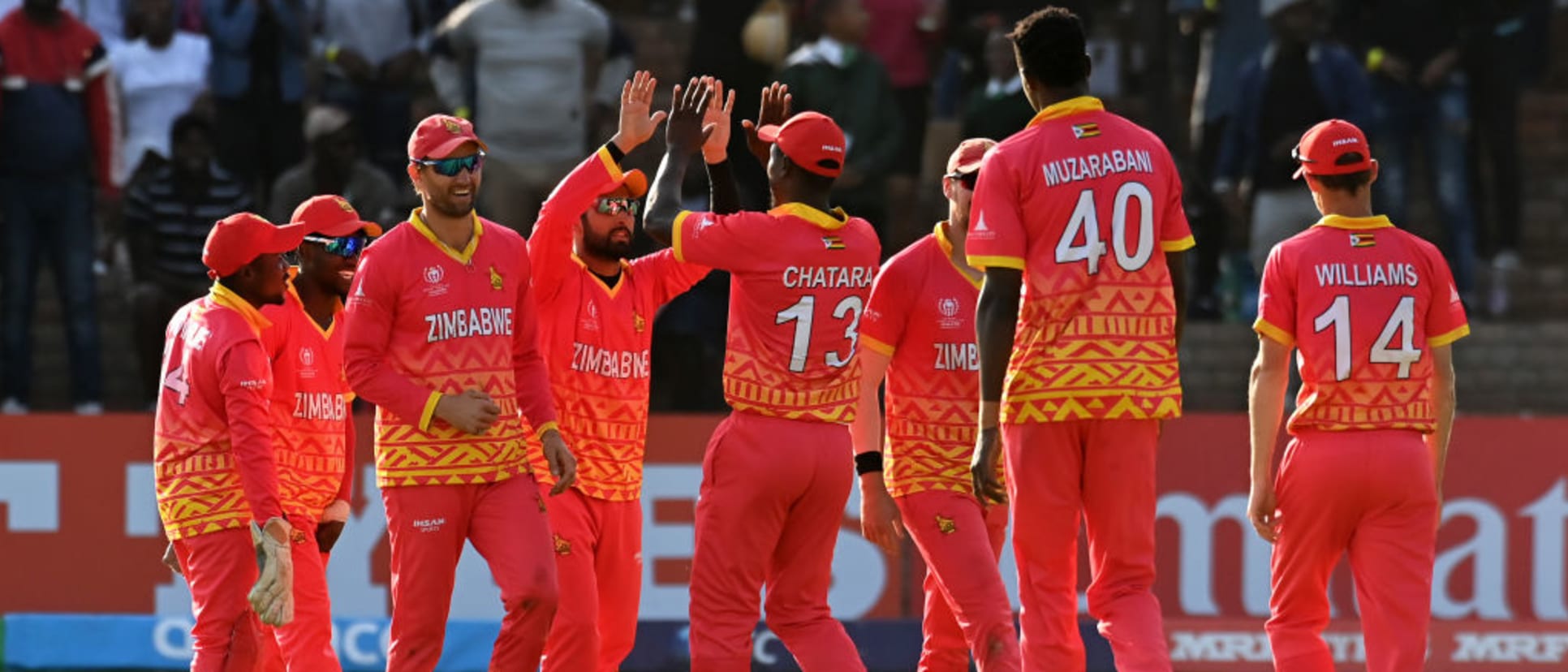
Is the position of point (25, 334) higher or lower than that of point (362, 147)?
lower

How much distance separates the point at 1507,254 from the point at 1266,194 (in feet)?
7.39

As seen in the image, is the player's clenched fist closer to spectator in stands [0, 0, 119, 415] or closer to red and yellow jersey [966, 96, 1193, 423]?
red and yellow jersey [966, 96, 1193, 423]

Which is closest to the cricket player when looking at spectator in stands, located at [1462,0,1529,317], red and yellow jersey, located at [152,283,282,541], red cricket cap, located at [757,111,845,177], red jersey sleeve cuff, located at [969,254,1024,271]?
red jersey sleeve cuff, located at [969,254,1024,271]

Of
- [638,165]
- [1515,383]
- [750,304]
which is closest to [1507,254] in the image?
[1515,383]

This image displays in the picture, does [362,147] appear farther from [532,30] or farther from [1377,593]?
[1377,593]

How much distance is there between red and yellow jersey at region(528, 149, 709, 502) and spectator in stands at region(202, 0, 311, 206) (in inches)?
249

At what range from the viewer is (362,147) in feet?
49.4

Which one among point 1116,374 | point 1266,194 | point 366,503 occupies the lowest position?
point 366,503

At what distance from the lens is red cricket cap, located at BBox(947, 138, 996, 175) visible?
29.7ft

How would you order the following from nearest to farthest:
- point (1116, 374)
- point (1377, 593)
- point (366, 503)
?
point (1116, 374)
point (1377, 593)
point (366, 503)

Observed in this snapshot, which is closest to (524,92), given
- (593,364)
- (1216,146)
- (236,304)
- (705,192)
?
(705,192)

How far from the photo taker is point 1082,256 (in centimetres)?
800

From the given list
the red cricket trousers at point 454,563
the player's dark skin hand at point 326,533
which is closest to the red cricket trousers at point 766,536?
the red cricket trousers at point 454,563

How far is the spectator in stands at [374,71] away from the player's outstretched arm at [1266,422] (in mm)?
7682
